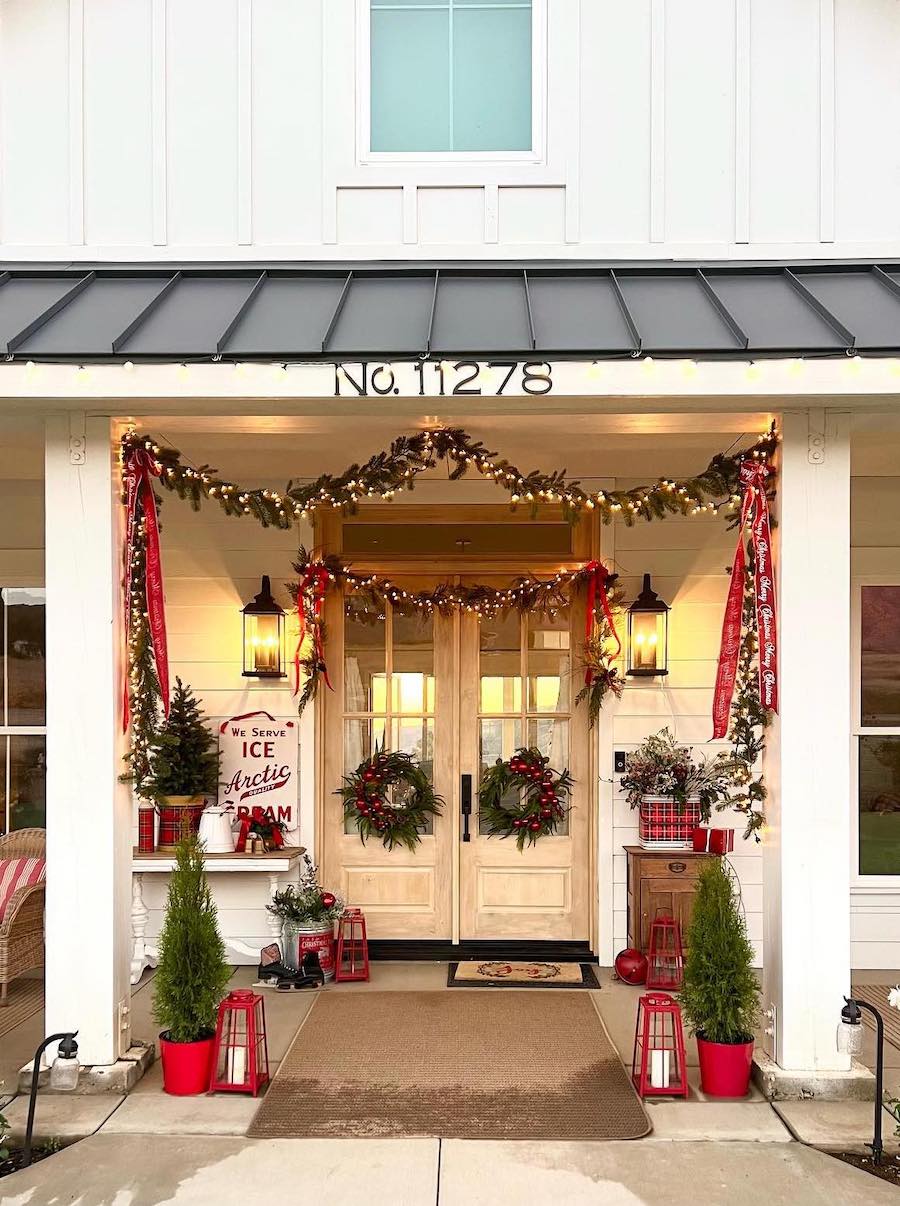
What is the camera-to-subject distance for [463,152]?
5574 millimetres

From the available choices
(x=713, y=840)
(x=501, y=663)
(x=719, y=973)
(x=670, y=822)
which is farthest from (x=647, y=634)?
(x=719, y=973)

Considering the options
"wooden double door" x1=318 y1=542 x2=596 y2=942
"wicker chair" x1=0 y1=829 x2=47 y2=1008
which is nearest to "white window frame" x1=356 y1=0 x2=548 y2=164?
"wooden double door" x1=318 y1=542 x2=596 y2=942

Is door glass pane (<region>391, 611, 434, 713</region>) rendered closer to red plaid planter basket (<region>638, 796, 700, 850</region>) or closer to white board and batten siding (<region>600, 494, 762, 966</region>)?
white board and batten siding (<region>600, 494, 762, 966</region>)

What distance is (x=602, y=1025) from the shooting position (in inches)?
222

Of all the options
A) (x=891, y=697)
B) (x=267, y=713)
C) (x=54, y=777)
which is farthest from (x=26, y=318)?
(x=891, y=697)


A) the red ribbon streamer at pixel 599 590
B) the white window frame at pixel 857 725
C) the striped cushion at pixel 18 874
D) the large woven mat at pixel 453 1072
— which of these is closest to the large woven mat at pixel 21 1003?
the striped cushion at pixel 18 874

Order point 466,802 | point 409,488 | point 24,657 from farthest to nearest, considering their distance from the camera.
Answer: point 24,657 → point 466,802 → point 409,488

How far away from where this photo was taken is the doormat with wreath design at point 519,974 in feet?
21.0

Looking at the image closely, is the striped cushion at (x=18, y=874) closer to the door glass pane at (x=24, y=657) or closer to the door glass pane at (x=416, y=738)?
the door glass pane at (x=24, y=657)

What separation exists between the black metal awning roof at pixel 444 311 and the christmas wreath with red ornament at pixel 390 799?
126 inches

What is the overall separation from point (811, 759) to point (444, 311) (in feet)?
8.29

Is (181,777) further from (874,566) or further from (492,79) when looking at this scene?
(874,566)

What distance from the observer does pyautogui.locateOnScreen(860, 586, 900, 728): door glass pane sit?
22.8 ft

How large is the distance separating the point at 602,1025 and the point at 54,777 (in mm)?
3057
